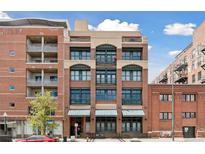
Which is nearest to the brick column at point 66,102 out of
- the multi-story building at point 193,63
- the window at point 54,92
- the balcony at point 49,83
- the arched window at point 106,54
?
the balcony at point 49,83

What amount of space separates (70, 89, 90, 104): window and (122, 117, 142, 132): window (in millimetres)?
5234

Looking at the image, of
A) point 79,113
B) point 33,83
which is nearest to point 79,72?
point 79,113

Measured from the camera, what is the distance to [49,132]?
129ft

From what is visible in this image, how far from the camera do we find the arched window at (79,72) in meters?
41.2

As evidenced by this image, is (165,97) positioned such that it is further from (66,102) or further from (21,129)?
(21,129)

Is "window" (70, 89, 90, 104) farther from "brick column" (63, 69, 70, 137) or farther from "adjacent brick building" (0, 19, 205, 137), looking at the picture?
"brick column" (63, 69, 70, 137)

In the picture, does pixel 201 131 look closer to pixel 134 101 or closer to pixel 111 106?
pixel 134 101

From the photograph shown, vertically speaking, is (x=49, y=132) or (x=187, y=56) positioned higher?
(x=187, y=56)

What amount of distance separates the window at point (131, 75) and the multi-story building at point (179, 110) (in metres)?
1.91

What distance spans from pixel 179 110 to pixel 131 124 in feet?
20.3

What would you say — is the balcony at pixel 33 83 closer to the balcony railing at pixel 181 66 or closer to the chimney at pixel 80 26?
the chimney at pixel 80 26

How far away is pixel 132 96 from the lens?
41.3m

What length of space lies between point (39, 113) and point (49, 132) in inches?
197
